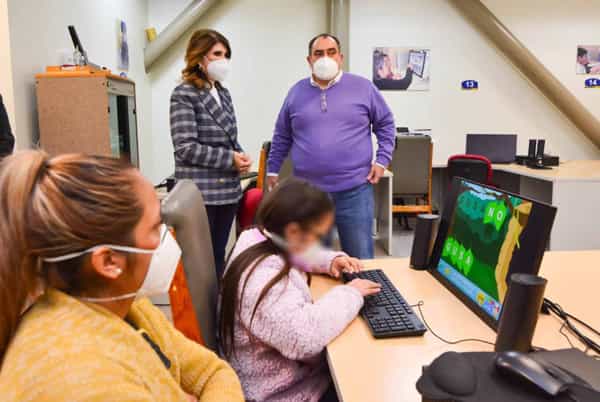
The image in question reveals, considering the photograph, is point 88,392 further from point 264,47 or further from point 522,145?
point 522,145

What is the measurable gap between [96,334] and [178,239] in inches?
17.2

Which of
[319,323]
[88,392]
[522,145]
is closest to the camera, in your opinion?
[88,392]

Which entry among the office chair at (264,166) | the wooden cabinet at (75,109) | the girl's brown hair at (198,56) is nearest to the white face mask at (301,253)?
the girl's brown hair at (198,56)

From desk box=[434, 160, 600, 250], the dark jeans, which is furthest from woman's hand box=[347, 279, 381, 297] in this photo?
desk box=[434, 160, 600, 250]

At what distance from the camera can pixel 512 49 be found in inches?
198

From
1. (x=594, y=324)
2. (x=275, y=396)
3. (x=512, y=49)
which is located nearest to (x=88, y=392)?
(x=275, y=396)

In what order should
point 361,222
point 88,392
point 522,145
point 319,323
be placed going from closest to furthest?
point 88,392 < point 319,323 < point 361,222 < point 522,145

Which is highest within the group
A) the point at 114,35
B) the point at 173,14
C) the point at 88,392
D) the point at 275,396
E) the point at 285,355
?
the point at 173,14

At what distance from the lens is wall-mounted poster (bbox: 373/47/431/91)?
5.22m

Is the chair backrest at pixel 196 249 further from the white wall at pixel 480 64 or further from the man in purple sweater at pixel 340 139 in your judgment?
the white wall at pixel 480 64

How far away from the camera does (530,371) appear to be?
70 centimetres

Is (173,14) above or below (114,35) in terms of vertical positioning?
above

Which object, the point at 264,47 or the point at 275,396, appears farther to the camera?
the point at 264,47

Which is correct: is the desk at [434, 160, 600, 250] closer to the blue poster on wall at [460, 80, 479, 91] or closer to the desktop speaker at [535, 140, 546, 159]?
the desktop speaker at [535, 140, 546, 159]
